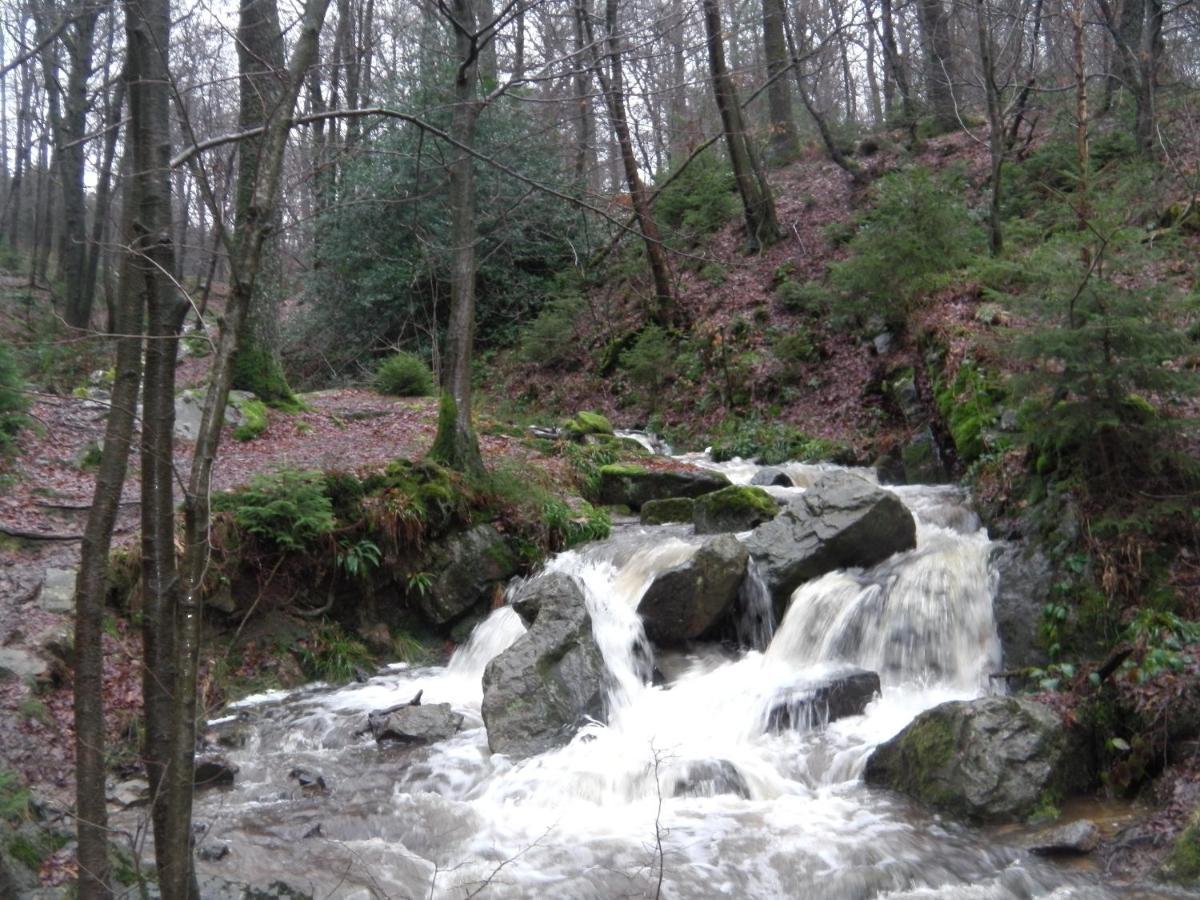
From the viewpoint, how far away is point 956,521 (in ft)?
30.5

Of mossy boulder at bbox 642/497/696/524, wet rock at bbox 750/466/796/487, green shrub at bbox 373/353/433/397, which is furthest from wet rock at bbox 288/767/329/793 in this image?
green shrub at bbox 373/353/433/397

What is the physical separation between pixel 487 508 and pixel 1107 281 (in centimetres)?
603

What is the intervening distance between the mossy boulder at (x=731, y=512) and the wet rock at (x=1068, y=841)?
501 cm

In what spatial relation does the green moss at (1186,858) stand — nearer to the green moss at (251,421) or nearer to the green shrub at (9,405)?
the green shrub at (9,405)

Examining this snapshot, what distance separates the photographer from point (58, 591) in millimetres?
7293

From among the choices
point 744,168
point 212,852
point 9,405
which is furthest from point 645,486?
point 744,168

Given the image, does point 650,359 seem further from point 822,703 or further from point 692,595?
point 822,703

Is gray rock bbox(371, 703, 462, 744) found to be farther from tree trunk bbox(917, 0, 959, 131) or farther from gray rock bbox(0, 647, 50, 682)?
tree trunk bbox(917, 0, 959, 131)

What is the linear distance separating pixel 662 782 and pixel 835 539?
314cm

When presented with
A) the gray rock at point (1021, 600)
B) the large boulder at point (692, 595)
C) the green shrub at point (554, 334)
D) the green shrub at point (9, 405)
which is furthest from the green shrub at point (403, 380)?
the gray rock at point (1021, 600)

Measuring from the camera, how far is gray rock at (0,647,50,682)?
6359 millimetres

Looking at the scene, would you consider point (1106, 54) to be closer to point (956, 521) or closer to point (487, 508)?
point (956, 521)

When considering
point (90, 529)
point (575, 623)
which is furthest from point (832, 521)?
point (90, 529)

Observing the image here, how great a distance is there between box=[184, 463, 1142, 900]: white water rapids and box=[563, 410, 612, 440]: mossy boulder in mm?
4520
